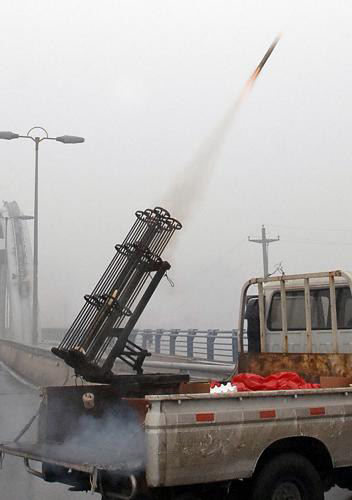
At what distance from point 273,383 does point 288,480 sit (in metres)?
1.09

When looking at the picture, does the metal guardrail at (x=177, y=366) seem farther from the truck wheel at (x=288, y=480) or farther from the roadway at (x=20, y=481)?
the truck wheel at (x=288, y=480)

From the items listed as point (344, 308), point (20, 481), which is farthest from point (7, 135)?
point (344, 308)

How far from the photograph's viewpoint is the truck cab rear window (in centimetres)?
757

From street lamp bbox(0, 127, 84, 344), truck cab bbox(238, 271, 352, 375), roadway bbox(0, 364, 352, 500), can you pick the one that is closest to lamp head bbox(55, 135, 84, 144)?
street lamp bbox(0, 127, 84, 344)

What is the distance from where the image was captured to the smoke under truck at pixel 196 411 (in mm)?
5102

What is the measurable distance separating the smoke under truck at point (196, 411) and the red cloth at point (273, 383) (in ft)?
0.81

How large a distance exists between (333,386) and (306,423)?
1054 mm

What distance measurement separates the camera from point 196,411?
510cm

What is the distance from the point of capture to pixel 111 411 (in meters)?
6.26

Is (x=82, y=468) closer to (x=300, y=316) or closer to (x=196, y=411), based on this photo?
(x=196, y=411)

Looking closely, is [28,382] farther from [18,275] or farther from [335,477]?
[18,275]

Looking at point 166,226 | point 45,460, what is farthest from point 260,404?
point 166,226

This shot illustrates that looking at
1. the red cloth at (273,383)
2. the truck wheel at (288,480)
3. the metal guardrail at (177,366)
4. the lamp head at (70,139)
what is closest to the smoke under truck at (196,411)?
the truck wheel at (288,480)

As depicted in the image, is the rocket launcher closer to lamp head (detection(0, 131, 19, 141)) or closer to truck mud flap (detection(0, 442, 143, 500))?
truck mud flap (detection(0, 442, 143, 500))
